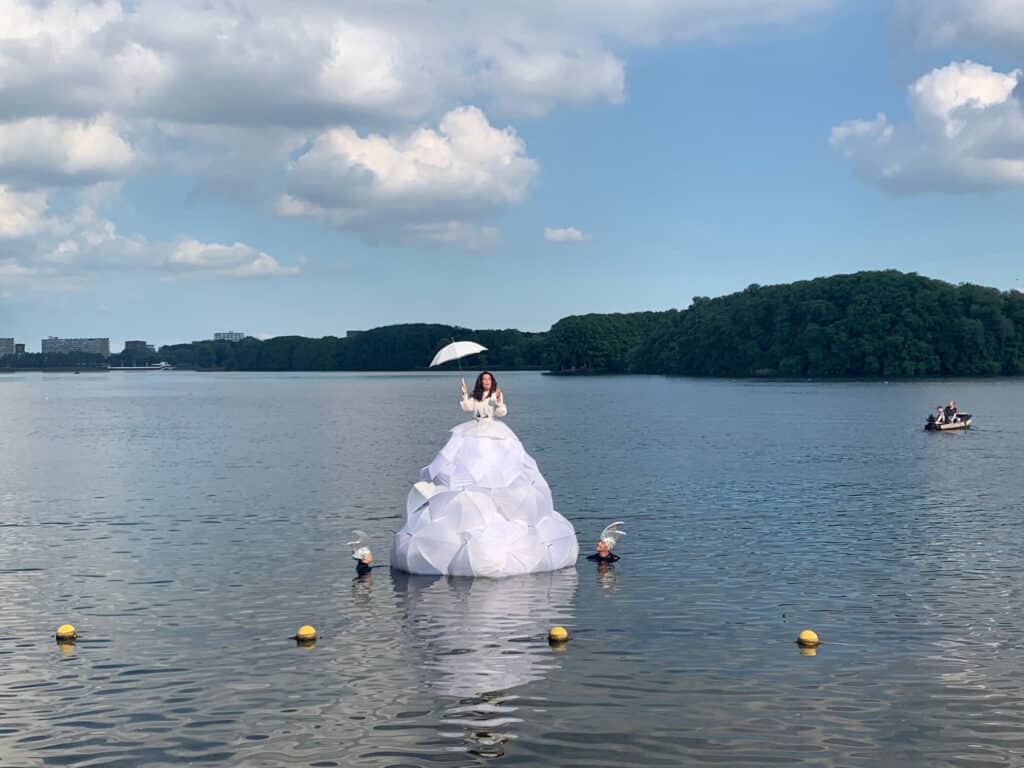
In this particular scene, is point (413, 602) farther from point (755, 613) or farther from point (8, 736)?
point (8, 736)

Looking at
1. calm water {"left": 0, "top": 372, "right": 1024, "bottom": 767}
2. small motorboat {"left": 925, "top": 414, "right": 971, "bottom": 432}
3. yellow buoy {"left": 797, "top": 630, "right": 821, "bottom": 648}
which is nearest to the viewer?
calm water {"left": 0, "top": 372, "right": 1024, "bottom": 767}

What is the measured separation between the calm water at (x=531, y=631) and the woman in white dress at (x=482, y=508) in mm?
709

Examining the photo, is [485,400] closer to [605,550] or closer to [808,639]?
[605,550]

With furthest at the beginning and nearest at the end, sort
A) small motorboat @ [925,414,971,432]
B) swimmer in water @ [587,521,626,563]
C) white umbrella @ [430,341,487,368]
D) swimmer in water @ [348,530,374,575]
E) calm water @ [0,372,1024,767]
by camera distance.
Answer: small motorboat @ [925,414,971,432] < swimmer in water @ [587,521,626,563] < swimmer in water @ [348,530,374,575] < white umbrella @ [430,341,487,368] < calm water @ [0,372,1024,767]

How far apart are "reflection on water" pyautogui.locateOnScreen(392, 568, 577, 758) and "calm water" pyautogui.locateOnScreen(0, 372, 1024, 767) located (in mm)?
86

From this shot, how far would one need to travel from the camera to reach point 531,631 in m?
22.8

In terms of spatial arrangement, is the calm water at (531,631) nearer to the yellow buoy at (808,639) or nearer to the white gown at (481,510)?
the yellow buoy at (808,639)

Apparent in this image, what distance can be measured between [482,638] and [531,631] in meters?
1.17

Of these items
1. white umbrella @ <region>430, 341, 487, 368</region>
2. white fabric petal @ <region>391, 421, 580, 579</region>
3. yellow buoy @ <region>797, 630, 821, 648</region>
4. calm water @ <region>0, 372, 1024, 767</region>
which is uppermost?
white umbrella @ <region>430, 341, 487, 368</region>

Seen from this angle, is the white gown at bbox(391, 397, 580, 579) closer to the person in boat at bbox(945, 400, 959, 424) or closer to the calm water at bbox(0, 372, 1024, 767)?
the calm water at bbox(0, 372, 1024, 767)

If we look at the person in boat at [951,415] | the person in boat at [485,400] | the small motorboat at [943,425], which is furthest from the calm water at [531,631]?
the person in boat at [951,415]

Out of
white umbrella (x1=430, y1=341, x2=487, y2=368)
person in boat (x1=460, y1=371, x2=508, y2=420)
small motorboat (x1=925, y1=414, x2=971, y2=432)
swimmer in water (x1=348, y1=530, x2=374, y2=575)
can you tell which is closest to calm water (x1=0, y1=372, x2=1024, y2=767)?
swimmer in water (x1=348, y1=530, x2=374, y2=575)

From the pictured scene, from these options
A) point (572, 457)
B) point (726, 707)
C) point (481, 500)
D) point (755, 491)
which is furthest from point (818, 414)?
point (726, 707)

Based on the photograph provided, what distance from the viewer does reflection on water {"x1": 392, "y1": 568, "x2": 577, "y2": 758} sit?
17.4m
